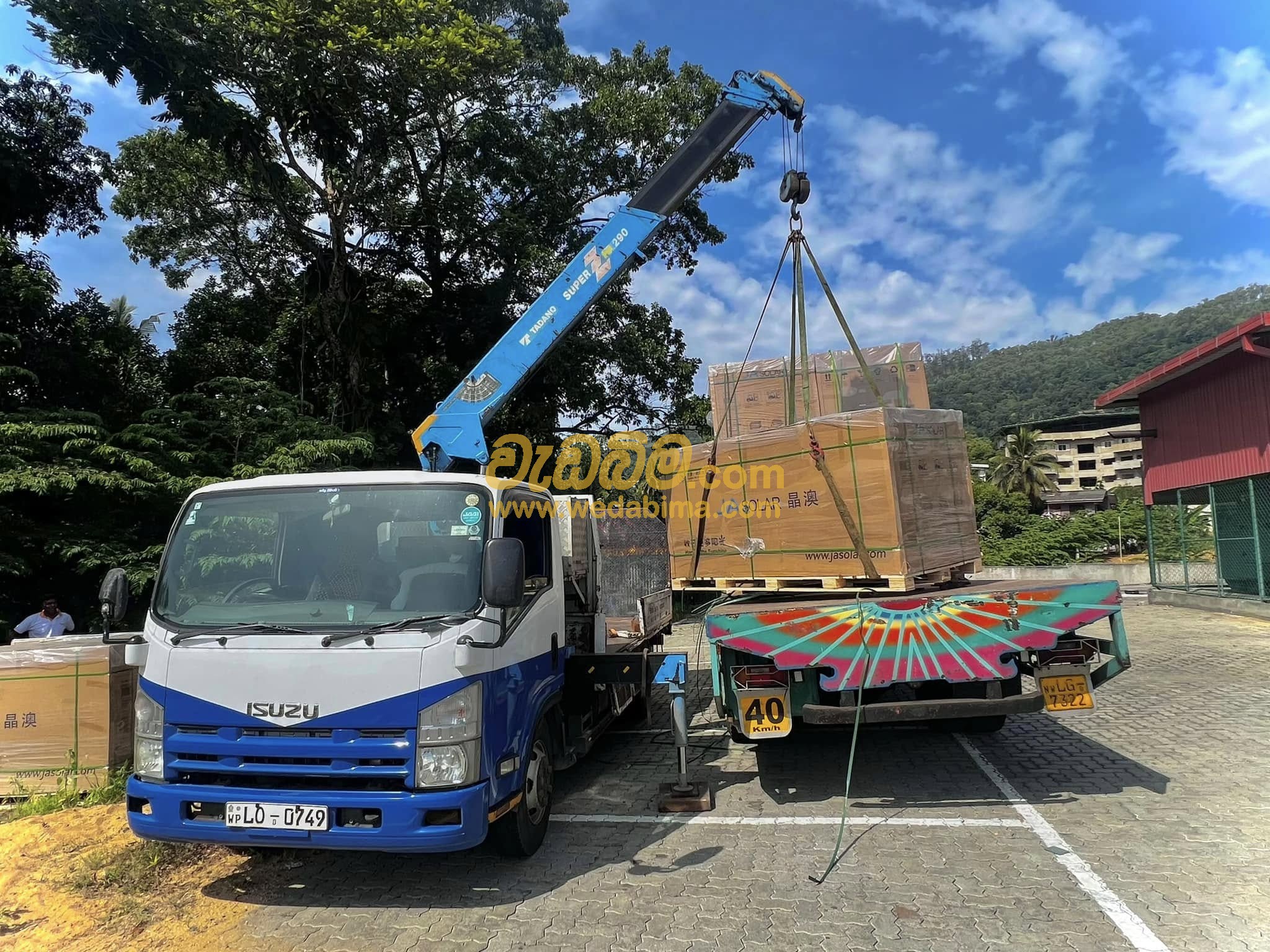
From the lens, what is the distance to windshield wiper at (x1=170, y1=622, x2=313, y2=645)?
3623mm

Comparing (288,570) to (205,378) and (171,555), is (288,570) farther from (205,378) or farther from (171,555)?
(205,378)

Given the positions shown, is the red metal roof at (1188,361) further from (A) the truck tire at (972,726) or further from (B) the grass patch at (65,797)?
(B) the grass patch at (65,797)

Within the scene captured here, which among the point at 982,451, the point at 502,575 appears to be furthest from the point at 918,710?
the point at 982,451

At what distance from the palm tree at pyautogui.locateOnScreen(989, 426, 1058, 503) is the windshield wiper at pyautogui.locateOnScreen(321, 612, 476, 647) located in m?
55.9

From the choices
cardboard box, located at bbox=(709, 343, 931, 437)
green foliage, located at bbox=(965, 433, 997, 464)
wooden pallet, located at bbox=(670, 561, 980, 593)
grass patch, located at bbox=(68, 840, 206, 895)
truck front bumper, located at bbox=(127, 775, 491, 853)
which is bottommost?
grass patch, located at bbox=(68, 840, 206, 895)

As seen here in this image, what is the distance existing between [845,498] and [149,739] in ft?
13.9

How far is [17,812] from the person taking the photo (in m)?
4.87

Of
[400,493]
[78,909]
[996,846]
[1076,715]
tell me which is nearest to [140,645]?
[78,909]

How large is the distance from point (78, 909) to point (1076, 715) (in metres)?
7.64

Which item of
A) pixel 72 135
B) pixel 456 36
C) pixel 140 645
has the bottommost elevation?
pixel 140 645

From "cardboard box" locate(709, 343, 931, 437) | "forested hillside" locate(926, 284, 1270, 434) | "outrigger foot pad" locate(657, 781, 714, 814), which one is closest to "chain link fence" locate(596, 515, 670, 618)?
"cardboard box" locate(709, 343, 931, 437)

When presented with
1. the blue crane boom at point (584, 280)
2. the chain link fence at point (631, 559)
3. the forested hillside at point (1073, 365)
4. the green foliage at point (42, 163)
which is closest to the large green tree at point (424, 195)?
the green foliage at point (42, 163)

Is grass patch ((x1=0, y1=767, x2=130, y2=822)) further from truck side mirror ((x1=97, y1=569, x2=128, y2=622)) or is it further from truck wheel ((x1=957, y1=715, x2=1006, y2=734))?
truck wheel ((x1=957, y1=715, x2=1006, y2=734))

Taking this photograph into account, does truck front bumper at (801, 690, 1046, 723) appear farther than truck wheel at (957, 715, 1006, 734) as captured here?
No
